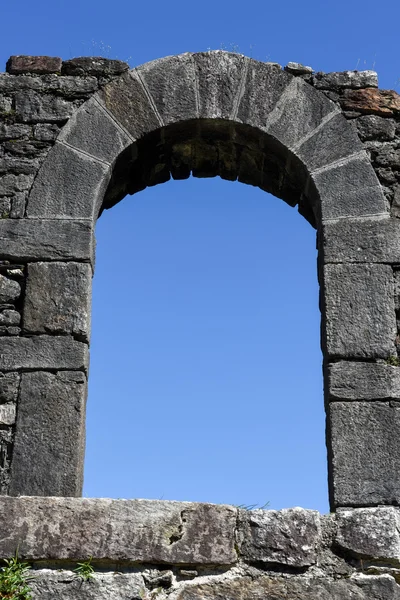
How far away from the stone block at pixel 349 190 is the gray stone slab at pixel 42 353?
1.57 m

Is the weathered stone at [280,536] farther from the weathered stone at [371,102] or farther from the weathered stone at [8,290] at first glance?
the weathered stone at [371,102]

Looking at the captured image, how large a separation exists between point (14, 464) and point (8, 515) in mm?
514

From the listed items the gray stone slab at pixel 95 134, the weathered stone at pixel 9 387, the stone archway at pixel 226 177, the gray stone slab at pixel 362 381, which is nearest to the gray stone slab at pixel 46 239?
the stone archway at pixel 226 177

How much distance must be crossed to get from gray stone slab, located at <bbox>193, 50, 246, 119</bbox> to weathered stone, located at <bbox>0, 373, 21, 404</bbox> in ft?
6.26

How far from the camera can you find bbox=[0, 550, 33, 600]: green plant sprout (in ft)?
14.0

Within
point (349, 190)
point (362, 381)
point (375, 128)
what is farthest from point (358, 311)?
point (375, 128)

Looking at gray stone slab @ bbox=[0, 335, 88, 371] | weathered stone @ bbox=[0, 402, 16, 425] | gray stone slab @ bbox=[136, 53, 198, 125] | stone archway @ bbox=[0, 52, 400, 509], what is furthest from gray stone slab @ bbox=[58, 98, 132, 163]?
weathered stone @ bbox=[0, 402, 16, 425]

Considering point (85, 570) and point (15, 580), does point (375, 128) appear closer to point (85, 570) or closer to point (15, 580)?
point (85, 570)

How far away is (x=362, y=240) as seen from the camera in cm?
548

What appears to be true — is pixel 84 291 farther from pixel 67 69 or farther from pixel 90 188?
pixel 67 69

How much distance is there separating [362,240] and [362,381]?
0.84 m

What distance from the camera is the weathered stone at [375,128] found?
5.81 metres

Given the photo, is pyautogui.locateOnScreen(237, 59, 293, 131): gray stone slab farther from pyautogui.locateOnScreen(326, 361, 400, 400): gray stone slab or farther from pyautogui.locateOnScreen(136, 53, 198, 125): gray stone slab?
pyautogui.locateOnScreen(326, 361, 400, 400): gray stone slab

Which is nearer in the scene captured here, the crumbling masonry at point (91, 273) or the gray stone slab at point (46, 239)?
the crumbling masonry at point (91, 273)
